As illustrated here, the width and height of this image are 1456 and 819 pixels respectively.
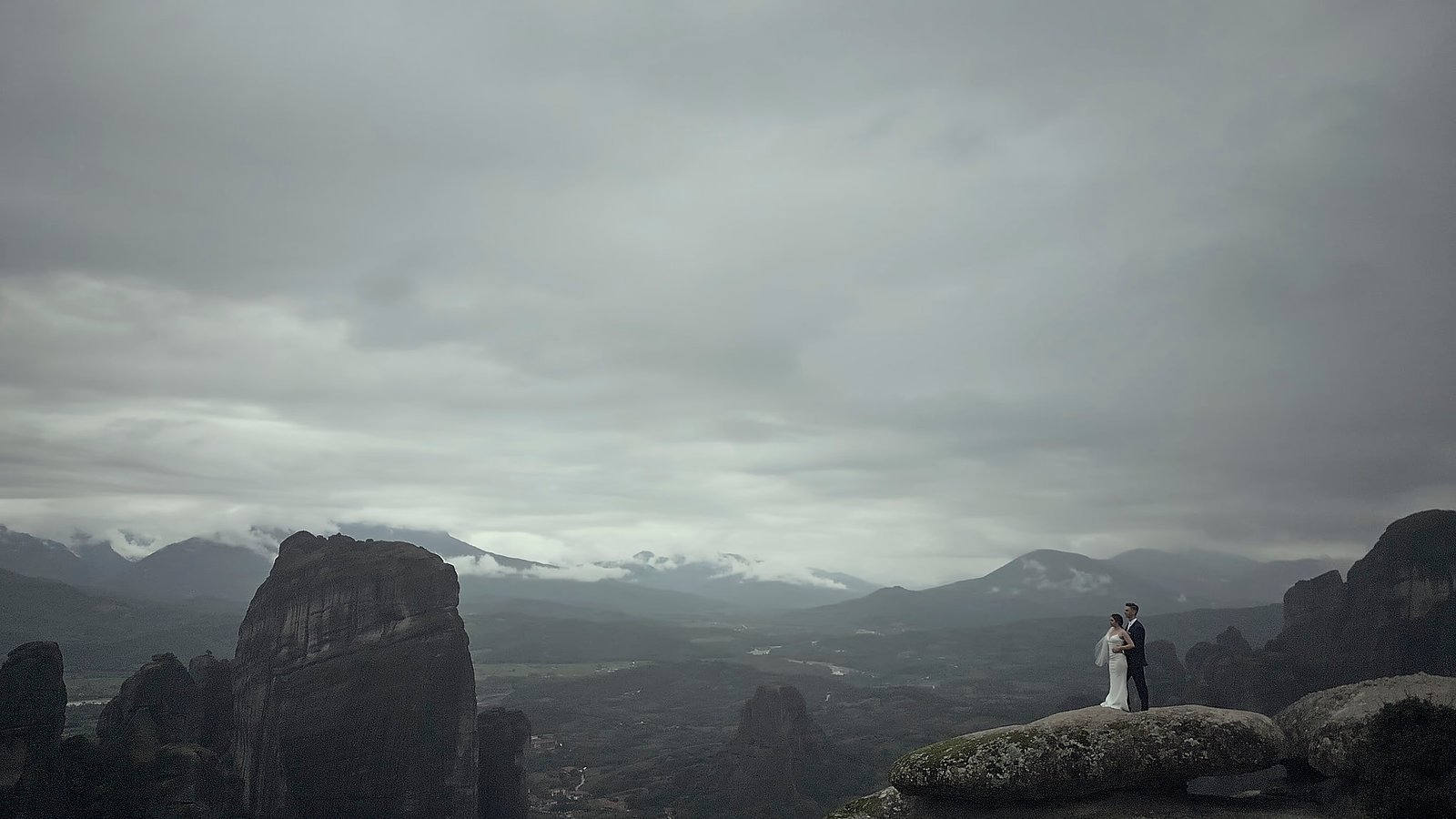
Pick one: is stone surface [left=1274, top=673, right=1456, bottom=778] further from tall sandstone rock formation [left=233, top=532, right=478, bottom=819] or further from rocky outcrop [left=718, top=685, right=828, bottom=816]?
rocky outcrop [left=718, top=685, right=828, bottom=816]

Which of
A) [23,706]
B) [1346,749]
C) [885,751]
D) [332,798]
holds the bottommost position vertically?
[885,751]

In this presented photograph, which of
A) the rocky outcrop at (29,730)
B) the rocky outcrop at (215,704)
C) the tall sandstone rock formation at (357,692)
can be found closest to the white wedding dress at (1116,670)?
the rocky outcrop at (29,730)

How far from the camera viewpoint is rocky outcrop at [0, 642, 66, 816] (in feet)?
227

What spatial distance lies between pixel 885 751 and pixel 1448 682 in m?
167

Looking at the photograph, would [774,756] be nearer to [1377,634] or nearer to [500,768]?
[500,768]

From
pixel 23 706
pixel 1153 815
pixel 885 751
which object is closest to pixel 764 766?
pixel 885 751

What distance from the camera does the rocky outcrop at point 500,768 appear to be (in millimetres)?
111938

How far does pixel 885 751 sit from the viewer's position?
17812 cm

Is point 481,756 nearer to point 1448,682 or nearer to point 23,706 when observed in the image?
point 23,706

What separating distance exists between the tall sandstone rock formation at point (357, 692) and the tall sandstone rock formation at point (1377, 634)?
143976 millimetres

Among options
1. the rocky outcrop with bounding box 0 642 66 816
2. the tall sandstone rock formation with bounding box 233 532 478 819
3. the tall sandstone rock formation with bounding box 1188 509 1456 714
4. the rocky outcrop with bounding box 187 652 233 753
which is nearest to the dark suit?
the rocky outcrop with bounding box 0 642 66 816

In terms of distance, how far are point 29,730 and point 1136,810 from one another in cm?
9291

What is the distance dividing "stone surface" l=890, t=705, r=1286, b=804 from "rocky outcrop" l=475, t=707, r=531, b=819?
9741 cm

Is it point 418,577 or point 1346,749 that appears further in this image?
point 418,577
